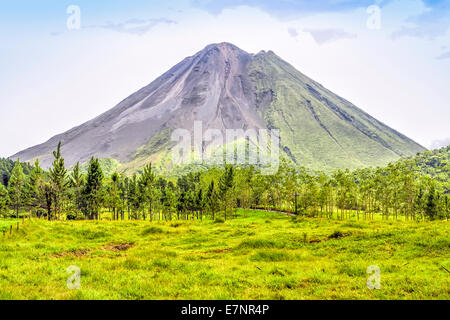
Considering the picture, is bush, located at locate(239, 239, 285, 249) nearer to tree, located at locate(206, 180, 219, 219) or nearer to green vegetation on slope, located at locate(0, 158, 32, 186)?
tree, located at locate(206, 180, 219, 219)

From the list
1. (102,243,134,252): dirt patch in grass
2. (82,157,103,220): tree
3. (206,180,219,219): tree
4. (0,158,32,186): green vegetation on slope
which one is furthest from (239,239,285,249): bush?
(0,158,32,186): green vegetation on slope

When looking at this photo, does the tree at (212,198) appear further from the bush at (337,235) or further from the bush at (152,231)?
the bush at (337,235)

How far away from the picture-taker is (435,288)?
1249 centimetres

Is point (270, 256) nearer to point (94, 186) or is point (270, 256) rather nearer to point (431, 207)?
point (94, 186)

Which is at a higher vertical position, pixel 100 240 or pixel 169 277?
pixel 169 277

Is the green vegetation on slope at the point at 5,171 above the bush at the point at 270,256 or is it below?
above

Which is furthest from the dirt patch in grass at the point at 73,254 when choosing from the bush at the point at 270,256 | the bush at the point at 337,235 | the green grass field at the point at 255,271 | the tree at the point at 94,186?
the tree at the point at 94,186

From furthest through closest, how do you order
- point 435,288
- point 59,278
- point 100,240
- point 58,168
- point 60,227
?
1. point 58,168
2. point 60,227
3. point 100,240
4. point 59,278
5. point 435,288

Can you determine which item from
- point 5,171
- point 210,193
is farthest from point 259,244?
point 5,171

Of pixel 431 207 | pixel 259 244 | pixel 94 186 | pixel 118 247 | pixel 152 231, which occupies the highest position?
pixel 94 186

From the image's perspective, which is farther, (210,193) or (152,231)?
(210,193)
